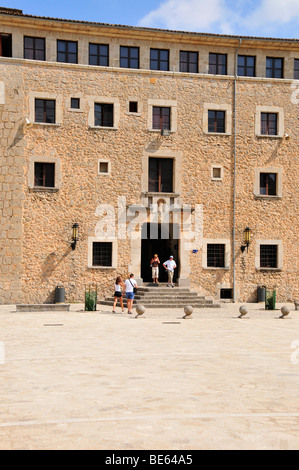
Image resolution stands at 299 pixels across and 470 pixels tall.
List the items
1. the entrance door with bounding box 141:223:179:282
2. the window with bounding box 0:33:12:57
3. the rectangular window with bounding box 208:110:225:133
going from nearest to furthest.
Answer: the window with bounding box 0:33:12:57 < the entrance door with bounding box 141:223:179:282 < the rectangular window with bounding box 208:110:225:133

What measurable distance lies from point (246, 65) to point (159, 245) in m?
10.2

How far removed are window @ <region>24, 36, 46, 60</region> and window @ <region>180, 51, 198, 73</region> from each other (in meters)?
6.71

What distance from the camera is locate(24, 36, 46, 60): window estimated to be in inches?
998

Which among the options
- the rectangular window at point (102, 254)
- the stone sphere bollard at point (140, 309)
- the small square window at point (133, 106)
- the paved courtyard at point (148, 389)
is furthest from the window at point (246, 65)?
the paved courtyard at point (148, 389)

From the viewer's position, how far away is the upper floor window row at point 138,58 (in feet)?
83.4

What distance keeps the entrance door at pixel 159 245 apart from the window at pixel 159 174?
6.00ft

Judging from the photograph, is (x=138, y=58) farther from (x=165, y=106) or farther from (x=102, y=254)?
(x=102, y=254)

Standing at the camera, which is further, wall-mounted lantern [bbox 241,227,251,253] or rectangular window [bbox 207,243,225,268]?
rectangular window [bbox 207,243,225,268]

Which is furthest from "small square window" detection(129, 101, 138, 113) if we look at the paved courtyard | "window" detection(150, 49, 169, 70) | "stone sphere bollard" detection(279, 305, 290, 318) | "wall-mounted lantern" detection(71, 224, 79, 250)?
the paved courtyard

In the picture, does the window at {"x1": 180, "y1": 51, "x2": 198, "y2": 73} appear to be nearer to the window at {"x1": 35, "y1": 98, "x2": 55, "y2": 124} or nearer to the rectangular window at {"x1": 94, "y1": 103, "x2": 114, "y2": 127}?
the rectangular window at {"x1": 94, "y1": 103, "x2": 114, "y2": 127}

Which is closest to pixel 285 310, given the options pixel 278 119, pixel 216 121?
pixel 216 121

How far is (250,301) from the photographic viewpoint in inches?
1057

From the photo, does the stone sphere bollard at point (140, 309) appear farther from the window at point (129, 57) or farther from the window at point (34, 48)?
the window at point (34, 48)
